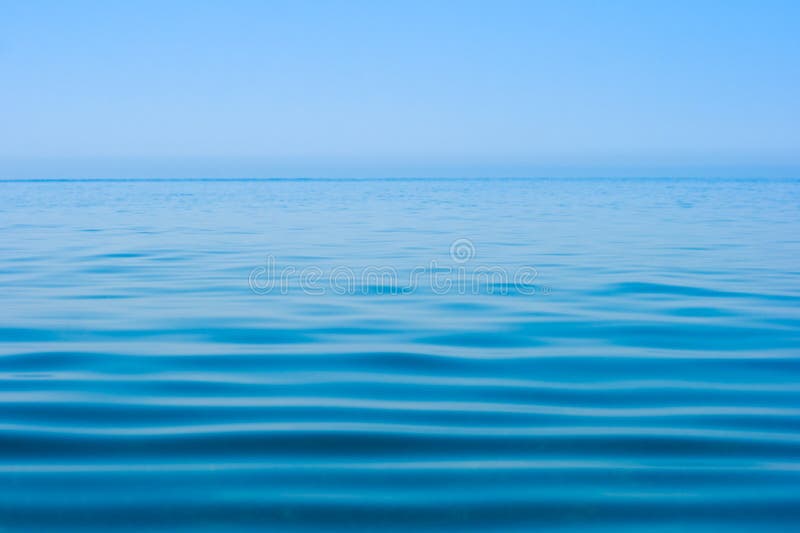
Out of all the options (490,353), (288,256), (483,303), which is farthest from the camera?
(288,256)

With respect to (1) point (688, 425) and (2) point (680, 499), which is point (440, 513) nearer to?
(2) point (680, 499)

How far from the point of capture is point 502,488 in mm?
3150

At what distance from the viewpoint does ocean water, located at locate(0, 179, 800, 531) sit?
301 cm

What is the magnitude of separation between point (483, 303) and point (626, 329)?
67.6 inches

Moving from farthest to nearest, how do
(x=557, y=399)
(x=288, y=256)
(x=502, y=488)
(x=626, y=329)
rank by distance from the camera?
1. (x=288, y=256)
2. (x=626, y=329)
3. (x=557, y=399)
4. (x=502, y=488)

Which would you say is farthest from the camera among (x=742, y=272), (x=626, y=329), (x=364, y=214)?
(x=364, y=214)

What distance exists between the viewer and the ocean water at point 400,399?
9.87ft

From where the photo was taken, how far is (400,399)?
14.4 ft

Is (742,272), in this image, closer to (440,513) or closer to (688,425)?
(688,425)

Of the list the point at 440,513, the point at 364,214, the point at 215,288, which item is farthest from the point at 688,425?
the point at 364,214

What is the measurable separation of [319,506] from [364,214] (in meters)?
20.1

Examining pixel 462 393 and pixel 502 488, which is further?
pixel 462 393

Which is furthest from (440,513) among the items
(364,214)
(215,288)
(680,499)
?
(364,214)

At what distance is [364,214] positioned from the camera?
2292cm
